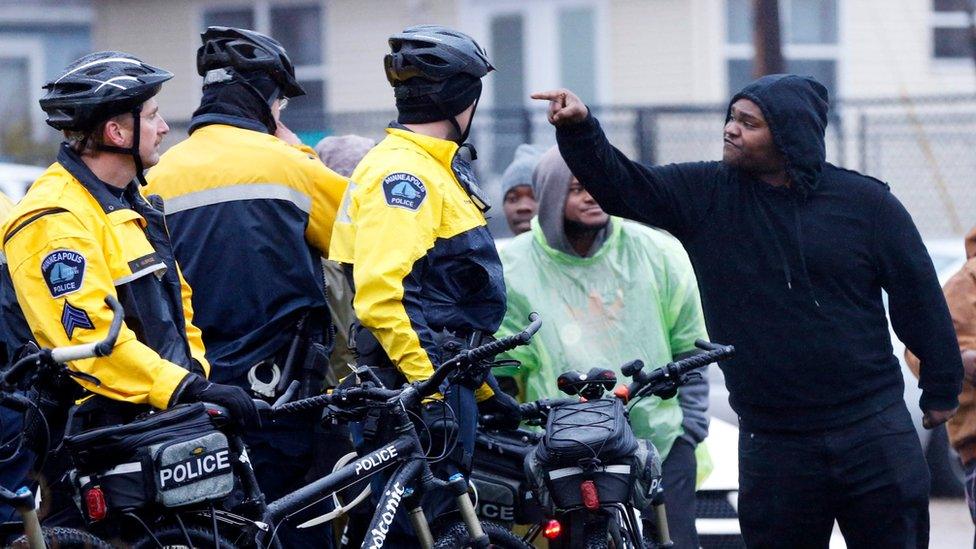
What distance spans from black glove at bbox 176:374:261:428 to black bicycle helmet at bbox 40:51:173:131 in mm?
836

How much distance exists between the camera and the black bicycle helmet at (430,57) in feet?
15.8

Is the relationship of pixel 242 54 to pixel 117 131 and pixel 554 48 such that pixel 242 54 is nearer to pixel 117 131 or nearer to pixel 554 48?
pixel 117 131

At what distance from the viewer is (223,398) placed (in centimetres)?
418

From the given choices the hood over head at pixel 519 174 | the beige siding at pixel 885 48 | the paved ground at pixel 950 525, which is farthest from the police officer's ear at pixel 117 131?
the beige siding at pixel 885 48

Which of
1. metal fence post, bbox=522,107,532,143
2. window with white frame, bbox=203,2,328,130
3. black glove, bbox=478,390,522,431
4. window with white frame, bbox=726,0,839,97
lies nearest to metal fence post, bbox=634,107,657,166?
metal fence post, bbox=522,107,532,143

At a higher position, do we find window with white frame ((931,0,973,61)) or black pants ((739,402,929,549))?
window with white frame ((931,0,973,61))

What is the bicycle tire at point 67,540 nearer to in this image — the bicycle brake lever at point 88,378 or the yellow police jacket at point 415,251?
the bicycle brake lever at point 88,378

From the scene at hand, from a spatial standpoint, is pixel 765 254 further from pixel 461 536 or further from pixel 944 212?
pixel 944 212

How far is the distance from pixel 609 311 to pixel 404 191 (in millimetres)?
1335

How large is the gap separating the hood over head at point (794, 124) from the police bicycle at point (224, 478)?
3.18 ft

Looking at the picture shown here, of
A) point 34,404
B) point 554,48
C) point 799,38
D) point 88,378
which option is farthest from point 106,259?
point 799,38

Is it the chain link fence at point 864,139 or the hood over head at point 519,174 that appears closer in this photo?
the hood over head at point 519,174

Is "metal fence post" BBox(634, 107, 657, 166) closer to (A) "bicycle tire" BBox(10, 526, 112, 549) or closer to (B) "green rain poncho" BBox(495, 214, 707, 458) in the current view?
(B) "green rain poncho" BBox(495, 214, 707, 458)

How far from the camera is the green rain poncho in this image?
18.5ft
